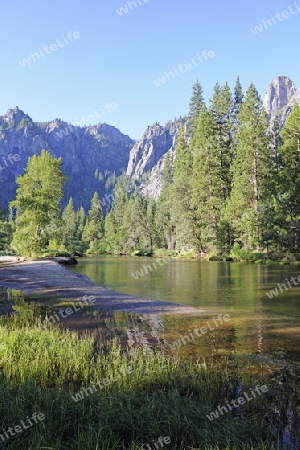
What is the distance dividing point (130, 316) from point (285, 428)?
8951 mm

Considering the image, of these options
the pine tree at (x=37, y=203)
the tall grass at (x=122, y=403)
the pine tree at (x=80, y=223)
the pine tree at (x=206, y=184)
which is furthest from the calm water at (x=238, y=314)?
the pine tree at (x=80, y=223)

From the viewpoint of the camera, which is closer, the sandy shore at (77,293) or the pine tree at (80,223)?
the sandy shore at (77,293)


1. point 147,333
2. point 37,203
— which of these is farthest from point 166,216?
point 147,333

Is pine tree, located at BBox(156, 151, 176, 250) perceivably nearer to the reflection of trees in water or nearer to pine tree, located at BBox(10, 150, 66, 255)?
pine tree, located at BBox(10, 150, 66, 255)

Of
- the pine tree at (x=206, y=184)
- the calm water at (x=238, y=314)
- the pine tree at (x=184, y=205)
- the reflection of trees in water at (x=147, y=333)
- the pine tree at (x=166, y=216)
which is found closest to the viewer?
the calm water at (x=238, y=314)

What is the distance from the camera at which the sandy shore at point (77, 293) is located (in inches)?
600

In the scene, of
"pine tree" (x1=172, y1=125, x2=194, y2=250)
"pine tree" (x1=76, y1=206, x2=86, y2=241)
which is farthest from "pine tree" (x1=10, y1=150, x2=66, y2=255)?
"pine tree" (x1=76, y1=206, x2=86, y2=241)

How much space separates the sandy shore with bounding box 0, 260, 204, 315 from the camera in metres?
15.2

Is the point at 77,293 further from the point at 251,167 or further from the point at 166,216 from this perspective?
the point at 166,216

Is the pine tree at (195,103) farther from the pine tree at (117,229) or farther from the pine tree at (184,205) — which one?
the pine tree at (117,229)

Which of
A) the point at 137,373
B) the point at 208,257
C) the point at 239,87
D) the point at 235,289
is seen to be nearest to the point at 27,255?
the point at 208,257

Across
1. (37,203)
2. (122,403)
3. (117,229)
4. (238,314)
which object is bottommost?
(238,314)

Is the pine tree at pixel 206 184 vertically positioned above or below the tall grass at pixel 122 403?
above

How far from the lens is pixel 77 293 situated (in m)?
19.0
